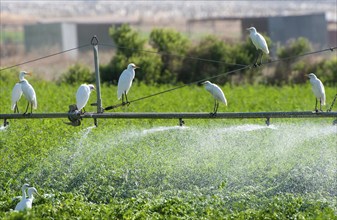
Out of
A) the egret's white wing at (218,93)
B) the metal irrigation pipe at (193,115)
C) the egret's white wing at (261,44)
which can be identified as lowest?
the metal irrigation pipe at (193,115)

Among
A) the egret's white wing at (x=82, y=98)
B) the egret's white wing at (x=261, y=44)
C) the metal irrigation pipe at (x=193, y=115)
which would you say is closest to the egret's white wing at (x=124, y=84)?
the egret's white wing at (x=82, y=98)

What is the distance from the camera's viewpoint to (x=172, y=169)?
1642cm

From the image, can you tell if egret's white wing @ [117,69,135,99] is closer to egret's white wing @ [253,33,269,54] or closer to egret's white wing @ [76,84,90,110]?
egret's white wing @ [76,84,90,110]

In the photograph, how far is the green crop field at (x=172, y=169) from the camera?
43.8ft

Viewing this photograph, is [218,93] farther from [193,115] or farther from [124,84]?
[124,84]

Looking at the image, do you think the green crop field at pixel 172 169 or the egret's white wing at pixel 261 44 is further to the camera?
the egret's white wing at pixel 261 44

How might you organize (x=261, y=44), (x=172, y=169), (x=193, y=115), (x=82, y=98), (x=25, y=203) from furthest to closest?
(x=172, y=169) → (x=82, y=98) → (x=261, y=44) → (x=193, y=115) → (x=25, y=203)

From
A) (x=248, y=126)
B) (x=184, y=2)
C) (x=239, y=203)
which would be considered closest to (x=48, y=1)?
(x=184, y=2)

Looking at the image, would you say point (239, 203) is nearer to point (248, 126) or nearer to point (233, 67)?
point (248, 126)

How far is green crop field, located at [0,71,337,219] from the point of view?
13352mm

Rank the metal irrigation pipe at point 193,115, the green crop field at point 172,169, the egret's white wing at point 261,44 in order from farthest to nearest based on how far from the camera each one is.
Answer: the egret's white wing at point 261,44 → the metal irrigation pipe at point 193,115 → the green crop field at point 172,169

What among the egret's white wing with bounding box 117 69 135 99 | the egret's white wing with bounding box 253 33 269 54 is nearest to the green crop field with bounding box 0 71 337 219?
the egret's white wing with bounding box 117 69 135 99

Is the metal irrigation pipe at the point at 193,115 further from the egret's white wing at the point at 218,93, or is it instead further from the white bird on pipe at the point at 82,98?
the egret's white wing at the point at 218,93

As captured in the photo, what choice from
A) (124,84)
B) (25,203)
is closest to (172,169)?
(124,84)
